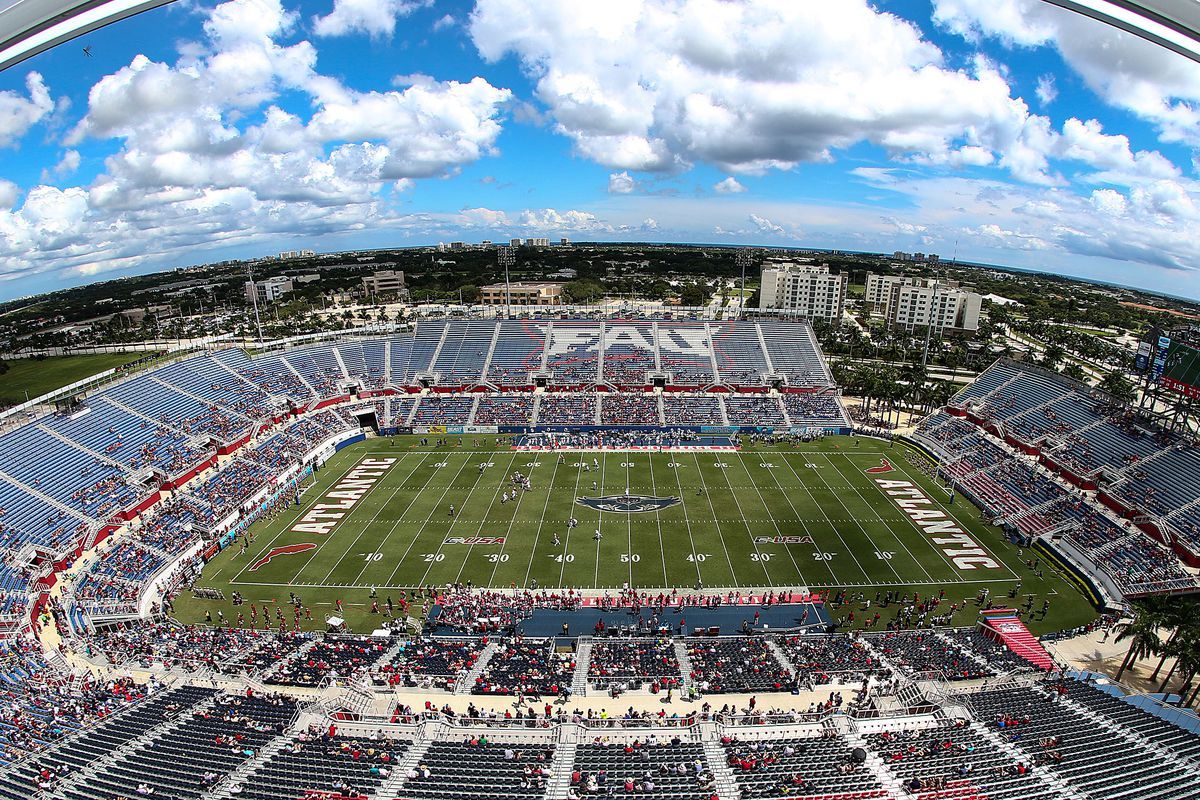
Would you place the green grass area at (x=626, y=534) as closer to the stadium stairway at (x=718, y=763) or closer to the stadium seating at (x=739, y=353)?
the stadium stairway at (x=718, y=763)

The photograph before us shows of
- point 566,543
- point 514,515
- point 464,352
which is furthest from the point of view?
point 464,352

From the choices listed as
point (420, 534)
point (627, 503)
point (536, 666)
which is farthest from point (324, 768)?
point (627, 503)

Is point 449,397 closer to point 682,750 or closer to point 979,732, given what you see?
point 682,750

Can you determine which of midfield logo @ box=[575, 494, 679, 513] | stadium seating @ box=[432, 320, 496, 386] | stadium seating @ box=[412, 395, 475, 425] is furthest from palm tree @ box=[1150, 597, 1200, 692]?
stadium seating @ box=[432, 320, 496, 386]

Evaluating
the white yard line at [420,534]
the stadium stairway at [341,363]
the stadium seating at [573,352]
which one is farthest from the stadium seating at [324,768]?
the stadium stairway at [341,363]

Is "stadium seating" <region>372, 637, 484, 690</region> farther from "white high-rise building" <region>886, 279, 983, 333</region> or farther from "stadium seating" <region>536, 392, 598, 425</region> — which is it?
"white high-rise building" <region>886, 279, 983, 333</region>

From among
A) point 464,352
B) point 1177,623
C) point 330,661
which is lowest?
point 330,661

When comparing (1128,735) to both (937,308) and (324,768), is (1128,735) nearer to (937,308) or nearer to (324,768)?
(324,768)
